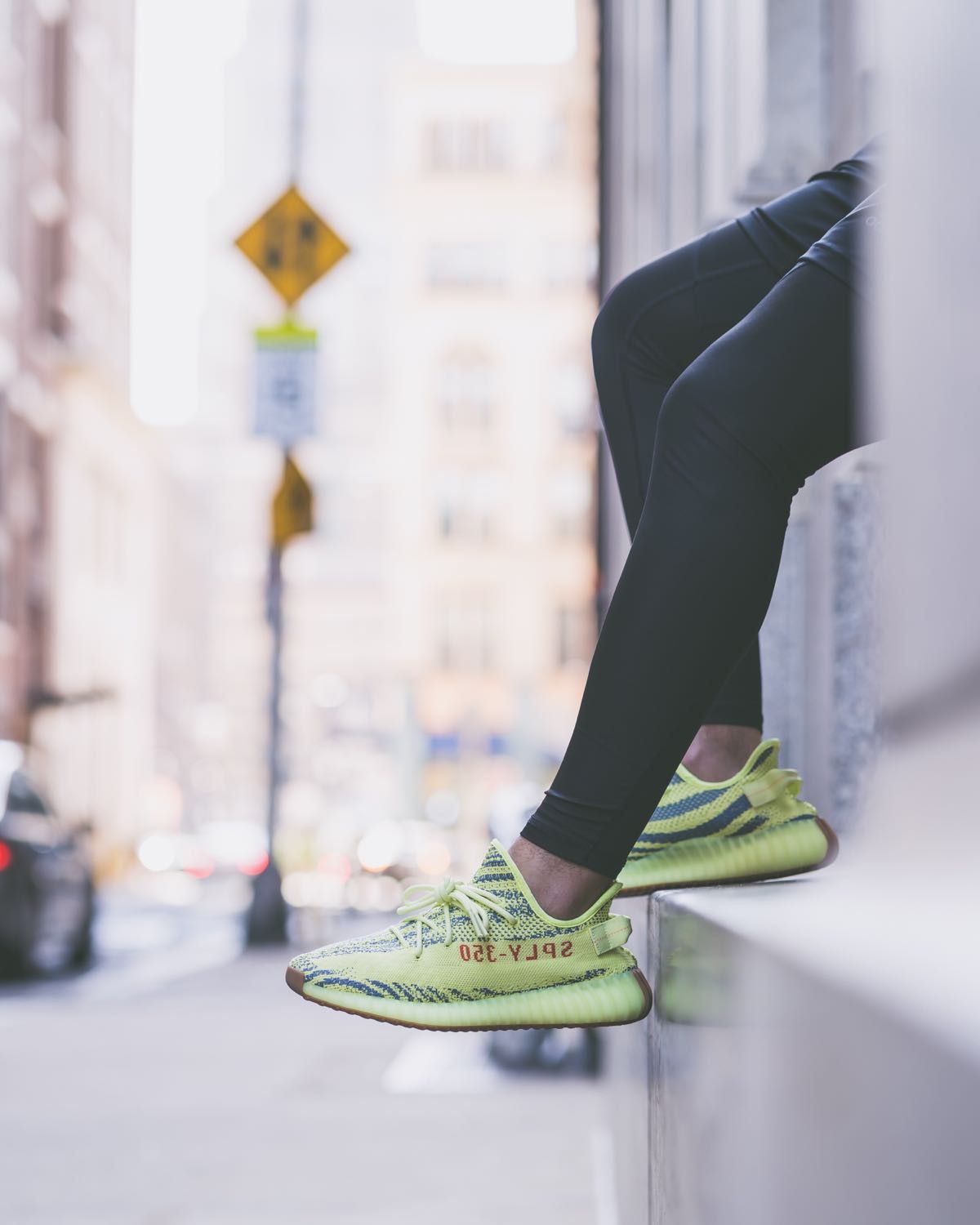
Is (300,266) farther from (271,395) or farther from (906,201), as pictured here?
(906,201)

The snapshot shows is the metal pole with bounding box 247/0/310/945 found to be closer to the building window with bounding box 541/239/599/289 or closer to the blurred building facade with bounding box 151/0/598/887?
the blurred building facade with bounding box 151/0/598/887

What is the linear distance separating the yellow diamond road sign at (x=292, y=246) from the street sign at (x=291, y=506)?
1.01 meters

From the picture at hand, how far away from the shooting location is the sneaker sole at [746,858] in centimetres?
149

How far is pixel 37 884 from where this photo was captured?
7770mm

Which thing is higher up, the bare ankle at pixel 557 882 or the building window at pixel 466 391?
the building window at pixel 466 391

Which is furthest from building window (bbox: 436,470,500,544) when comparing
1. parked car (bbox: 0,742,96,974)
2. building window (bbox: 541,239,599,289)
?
parked car (bbox: 0,742,96,974)

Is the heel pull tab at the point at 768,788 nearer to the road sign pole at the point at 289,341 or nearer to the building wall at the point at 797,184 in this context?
the building wall at the point at 797,184

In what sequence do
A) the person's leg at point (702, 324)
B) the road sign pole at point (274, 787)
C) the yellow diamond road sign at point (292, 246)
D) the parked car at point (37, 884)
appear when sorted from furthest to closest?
the road sign pole at point (274, 787) < the yellow diamond road sign at point (292, 246) < the parked car at point (37, 884) < the person's leg at point (702, 324)

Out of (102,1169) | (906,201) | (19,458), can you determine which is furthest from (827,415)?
(19,458)

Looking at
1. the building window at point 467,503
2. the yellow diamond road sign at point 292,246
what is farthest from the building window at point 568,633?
the yellow diamond road sign at point 292,246

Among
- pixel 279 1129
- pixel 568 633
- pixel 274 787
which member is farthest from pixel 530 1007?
pixel 568 633

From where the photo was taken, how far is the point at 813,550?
2551 millimetres

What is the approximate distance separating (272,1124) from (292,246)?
19.8 feet

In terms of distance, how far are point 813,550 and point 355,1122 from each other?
2.29 meters
